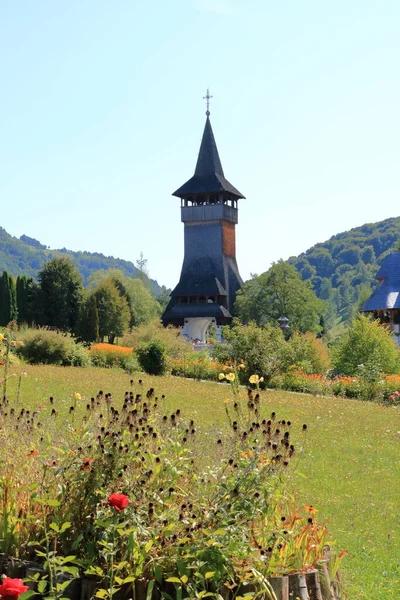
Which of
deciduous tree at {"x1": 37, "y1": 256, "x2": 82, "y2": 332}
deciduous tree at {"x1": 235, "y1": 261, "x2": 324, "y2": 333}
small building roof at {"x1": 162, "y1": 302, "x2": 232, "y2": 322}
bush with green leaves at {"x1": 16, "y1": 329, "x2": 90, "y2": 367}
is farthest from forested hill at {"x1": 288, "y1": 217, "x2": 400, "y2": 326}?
bush with green leaves at {"x1": 16, "y1": 329, "x2": 90, "y2": 367}

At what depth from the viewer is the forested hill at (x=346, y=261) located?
369 ft

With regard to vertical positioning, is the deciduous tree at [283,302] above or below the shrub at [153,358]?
above

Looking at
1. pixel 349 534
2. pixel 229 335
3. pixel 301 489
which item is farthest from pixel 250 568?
pixel 229 335

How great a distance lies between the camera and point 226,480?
14.0 ft

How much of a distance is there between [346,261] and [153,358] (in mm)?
102862

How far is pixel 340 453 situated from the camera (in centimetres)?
1033

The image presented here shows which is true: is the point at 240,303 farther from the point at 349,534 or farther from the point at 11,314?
the point at 349,534

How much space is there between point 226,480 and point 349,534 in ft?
8.80

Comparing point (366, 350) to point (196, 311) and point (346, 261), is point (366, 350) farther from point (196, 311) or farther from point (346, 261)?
point (346, 261)

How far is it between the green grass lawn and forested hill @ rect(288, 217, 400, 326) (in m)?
93.7

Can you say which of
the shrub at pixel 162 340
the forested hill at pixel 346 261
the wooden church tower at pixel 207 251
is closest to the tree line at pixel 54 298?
the wooden church tower at pixel 207 251

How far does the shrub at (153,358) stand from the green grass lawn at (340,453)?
4.32ft

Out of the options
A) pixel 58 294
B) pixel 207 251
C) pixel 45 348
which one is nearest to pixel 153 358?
pixel 45 348

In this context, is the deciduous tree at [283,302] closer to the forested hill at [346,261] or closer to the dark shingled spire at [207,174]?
the dark shingled spire at [207,174]
